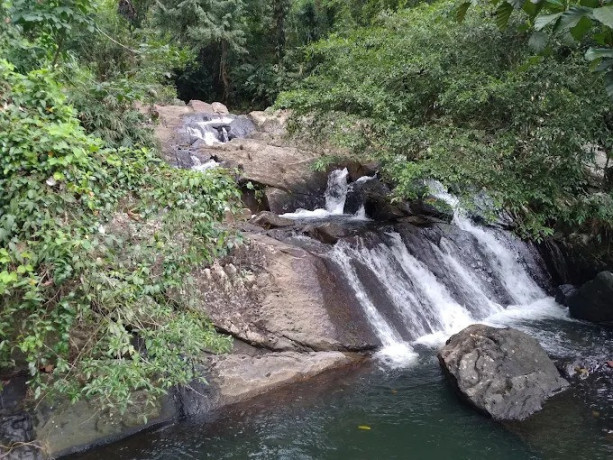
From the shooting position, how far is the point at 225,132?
52.3 ft

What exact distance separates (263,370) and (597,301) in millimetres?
5778

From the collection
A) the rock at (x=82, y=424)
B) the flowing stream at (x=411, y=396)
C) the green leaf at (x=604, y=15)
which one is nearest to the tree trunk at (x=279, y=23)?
the flowing stream at (x=411, y=396)

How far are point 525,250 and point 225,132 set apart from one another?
9525 millimetres

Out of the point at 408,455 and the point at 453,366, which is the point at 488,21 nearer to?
the point at 453,366

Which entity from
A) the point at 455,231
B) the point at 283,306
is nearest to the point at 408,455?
the point at 283,306

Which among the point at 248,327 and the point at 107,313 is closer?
the point at 107,313

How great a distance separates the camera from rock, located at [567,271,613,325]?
835 centimetres

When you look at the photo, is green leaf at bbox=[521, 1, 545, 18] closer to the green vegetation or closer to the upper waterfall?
the green vegetation

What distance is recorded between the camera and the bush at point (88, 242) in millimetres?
3822

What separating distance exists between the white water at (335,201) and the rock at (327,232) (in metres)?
2.21

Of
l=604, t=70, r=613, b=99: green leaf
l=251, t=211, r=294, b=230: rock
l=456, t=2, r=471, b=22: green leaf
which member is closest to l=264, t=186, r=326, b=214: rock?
l=251, t=211, r=294, b=230: rock

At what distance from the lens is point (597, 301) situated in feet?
27.7

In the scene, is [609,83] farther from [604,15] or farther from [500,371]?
[500,371]

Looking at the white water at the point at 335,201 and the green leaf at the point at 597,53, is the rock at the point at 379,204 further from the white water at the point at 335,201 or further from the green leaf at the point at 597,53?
the green leaf at the point at 597,53
